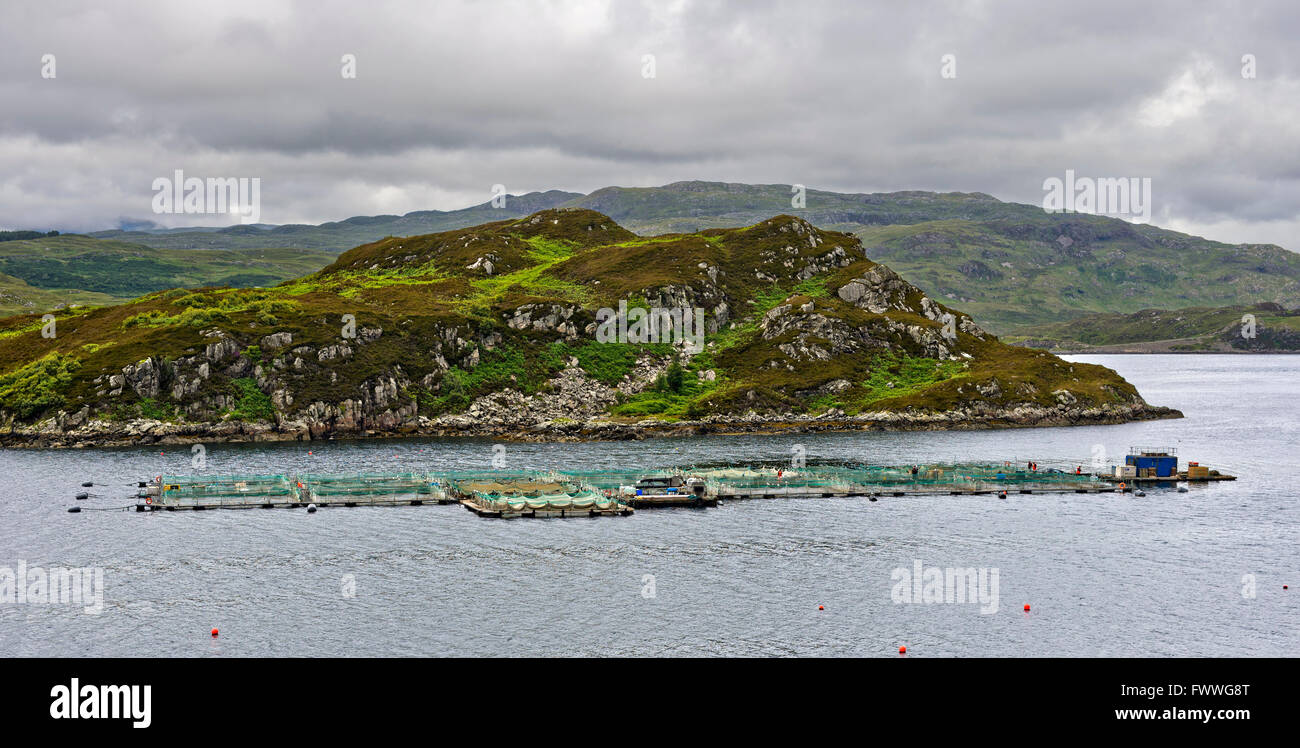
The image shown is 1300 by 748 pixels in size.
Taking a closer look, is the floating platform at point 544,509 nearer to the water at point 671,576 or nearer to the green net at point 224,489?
the water at point 671,576

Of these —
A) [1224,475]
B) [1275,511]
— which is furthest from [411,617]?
[1224,475]

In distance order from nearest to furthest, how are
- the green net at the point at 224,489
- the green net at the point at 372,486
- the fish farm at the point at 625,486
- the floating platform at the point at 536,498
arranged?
the floating platform at the point at 536,498, the fish farm at the point at 625,486, the green net at the point at 224,489, the green net at the point at 372,486

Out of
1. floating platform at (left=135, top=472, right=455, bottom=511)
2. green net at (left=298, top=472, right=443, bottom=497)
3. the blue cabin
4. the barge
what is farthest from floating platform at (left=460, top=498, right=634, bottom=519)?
the blue cabin

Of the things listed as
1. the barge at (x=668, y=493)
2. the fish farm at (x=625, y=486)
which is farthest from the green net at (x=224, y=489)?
the barge at (x=668, y=493)

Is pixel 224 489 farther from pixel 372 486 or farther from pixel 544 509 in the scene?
pixel 544 509

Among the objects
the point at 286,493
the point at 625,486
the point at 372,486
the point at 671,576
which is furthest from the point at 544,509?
the point at 286,493

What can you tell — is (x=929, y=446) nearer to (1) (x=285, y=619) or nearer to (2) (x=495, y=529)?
(2) (x=495, y=529)

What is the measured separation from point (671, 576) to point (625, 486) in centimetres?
4859

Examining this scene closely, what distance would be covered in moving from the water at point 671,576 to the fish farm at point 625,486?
4328 mm

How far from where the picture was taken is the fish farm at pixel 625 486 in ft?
428

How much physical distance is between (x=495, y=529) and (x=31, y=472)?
90.4 meters

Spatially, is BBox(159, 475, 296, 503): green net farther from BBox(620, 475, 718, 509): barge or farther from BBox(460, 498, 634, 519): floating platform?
BBox(620, 475, 718, 509): barge

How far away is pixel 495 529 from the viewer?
11700 centimetres
